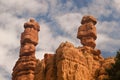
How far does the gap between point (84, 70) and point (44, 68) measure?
668 cm

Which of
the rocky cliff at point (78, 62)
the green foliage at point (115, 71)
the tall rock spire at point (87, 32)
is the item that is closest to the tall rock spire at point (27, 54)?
the tall rock spire at point (87, 32)

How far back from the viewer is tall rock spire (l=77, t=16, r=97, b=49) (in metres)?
79.0

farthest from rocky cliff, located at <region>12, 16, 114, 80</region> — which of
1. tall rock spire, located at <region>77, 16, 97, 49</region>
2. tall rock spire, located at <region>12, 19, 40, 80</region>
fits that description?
tall rock spire, located at <region>12, 19, 40, 80</region>

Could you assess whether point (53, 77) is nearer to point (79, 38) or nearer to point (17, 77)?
point (79, 38)

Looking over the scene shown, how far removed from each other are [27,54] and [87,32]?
2232 centimetres

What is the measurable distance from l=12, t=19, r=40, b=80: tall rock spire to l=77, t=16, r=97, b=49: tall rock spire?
55.9 ft

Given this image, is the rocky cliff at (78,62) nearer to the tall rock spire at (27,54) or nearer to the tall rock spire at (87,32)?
the tall rock spire at (87,32)

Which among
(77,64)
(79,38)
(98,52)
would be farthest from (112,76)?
(79,38)

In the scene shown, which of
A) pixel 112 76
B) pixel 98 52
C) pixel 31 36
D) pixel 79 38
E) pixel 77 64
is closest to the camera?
pixel 112 76

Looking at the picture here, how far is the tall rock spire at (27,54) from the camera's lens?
90562mm

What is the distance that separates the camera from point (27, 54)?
314 feet

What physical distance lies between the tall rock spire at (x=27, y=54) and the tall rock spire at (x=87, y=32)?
55.9ft

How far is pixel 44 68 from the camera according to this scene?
190ft

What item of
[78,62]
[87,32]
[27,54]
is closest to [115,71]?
[78,62]
